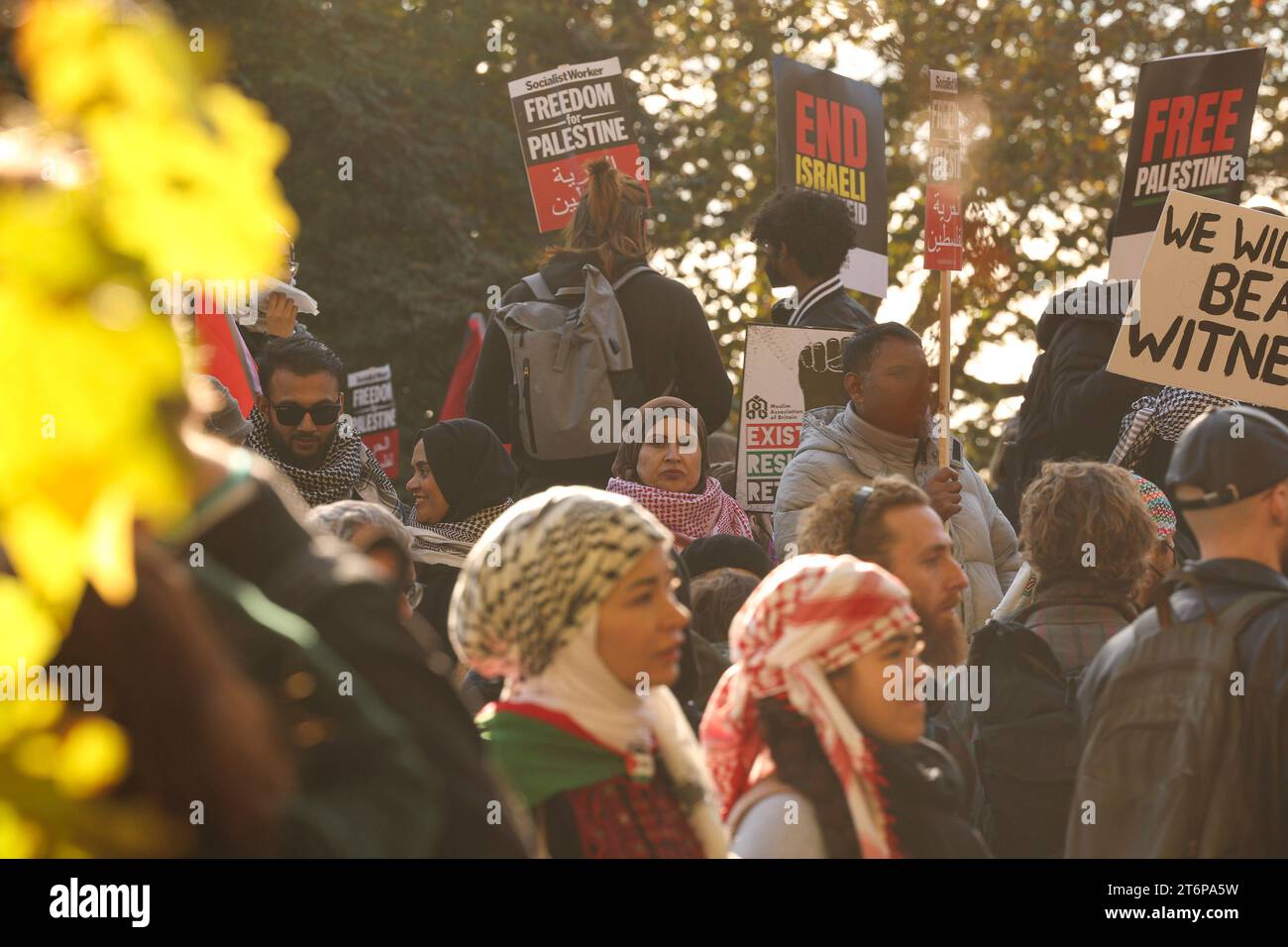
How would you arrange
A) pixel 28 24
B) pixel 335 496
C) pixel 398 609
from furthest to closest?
pixel 335 496 → pixel 398 609 → pixel 28 24

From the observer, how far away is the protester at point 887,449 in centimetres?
596

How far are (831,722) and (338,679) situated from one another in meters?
1.76

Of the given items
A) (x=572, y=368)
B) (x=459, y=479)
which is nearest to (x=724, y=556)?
(x=459, y=479)

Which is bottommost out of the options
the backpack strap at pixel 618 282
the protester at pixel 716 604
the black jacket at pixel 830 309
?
the protester at pixel 716 604

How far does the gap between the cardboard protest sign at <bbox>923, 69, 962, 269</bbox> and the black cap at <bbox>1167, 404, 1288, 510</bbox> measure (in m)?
3.05

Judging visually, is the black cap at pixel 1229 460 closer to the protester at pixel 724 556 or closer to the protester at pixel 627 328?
the protester at pixel 724 556

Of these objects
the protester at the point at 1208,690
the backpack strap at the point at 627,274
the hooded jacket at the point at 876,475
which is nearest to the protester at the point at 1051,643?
the protester at the point at 1208,690

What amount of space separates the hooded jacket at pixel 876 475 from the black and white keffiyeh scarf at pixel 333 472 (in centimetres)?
127

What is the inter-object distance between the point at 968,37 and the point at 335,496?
656 inches

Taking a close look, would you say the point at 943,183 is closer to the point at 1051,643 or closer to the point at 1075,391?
the point at 1075,391

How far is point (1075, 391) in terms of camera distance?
6605mm

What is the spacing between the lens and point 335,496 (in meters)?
6.11

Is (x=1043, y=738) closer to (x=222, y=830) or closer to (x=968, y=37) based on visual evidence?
(x=222, y=830)
